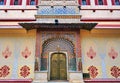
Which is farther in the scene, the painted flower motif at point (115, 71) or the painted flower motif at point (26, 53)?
the painted flower motif at point (26, 53)

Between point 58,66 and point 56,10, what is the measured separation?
3.16 metres

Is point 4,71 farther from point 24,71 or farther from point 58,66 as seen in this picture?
point 58,66

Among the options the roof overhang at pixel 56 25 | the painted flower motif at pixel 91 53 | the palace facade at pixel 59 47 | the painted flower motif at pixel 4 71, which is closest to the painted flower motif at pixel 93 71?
the palace facade at pixel 59 47

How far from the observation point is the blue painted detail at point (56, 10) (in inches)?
452

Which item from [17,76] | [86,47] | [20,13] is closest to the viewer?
[17,76]

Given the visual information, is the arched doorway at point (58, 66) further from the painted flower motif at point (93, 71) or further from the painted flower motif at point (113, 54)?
the painted flower motif at point (113, 54)

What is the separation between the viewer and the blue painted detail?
37.7 feet

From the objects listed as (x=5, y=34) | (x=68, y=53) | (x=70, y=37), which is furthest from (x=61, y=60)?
(x=5, y=34)

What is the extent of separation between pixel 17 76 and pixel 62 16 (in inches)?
153

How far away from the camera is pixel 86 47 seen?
1087cm

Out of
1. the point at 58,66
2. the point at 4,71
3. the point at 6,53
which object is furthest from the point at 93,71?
the point at 6,53

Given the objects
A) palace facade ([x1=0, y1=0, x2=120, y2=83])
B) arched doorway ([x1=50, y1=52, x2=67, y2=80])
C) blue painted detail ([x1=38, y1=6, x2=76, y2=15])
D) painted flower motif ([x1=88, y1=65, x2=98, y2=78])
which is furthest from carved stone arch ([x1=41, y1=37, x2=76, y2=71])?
blue painted detail ([x1=38, y1=6, x2=76, y2=15])

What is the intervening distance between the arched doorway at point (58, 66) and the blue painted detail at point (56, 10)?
235cm

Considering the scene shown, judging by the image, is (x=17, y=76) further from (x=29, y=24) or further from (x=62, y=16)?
(x=62, y=16)
